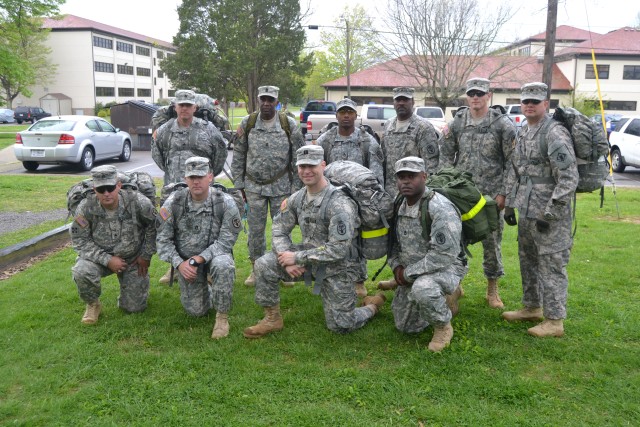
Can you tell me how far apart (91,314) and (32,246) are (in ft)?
9.35

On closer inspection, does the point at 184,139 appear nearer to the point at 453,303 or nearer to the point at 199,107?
the point at 199,107

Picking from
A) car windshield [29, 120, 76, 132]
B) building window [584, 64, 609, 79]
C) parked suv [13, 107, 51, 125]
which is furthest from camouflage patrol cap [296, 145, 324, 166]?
parked suv [13, 107, 51, 125]

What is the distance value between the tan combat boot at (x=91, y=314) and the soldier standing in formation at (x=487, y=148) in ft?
11.8

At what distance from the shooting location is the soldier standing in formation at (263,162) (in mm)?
5648

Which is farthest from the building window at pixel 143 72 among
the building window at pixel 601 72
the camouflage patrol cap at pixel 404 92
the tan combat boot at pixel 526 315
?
the tan combat boot at pixel 526 315

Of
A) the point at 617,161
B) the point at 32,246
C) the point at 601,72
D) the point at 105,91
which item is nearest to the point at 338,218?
the point at 32,246

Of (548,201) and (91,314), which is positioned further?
(91,314)

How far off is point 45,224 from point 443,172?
21.3 feet

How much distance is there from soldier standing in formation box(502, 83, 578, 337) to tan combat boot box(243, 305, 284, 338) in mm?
2081

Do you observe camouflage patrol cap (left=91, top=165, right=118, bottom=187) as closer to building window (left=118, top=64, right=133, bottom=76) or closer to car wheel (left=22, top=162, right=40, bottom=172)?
car wheel (left=22, top=162, right=40, bottom=172)

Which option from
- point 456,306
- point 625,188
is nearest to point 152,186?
point 456,306

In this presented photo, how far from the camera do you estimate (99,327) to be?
4.69 m

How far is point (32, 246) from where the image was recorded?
7.06 metres

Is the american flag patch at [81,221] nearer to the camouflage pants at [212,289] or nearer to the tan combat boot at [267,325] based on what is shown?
the camouflage pants at [212,289]
